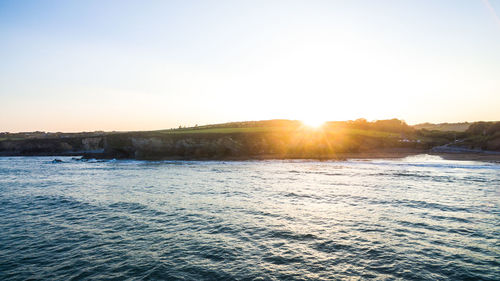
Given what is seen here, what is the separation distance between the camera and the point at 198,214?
60.6 feet

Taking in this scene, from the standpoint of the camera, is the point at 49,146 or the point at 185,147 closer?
the point at 185,147

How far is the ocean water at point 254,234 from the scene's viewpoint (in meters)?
10.6

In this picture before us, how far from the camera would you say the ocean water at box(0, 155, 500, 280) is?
1059 cm

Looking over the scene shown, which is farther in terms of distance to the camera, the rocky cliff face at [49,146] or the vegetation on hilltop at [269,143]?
the rocky cliff face at [49,146]

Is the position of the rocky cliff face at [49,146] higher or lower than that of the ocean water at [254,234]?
higher

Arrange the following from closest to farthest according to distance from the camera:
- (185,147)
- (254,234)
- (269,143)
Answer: (254,234), (185,147), (269,143)

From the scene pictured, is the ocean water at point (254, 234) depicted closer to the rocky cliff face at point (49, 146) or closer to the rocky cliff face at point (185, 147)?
the rocky cliff face at point (185, 147)

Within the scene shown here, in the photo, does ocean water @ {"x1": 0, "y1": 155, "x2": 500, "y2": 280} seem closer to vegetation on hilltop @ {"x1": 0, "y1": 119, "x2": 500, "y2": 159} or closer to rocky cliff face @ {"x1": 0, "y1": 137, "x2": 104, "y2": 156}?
vegetation on hilltop @ {"x1": 0, "y1": 119, "x2": 500, "y2": 159}

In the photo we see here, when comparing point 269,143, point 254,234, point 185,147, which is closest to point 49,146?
point 185,147

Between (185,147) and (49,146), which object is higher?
(49,146)

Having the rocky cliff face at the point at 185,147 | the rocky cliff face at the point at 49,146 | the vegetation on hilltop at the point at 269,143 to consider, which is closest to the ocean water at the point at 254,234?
the vegetation on hilltop at the point at 269,143

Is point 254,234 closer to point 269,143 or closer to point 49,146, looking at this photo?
point 269,143

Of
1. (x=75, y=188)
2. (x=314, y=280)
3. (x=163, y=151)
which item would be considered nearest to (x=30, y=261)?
(x=314, y=280)

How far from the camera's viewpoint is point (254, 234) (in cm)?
1454
